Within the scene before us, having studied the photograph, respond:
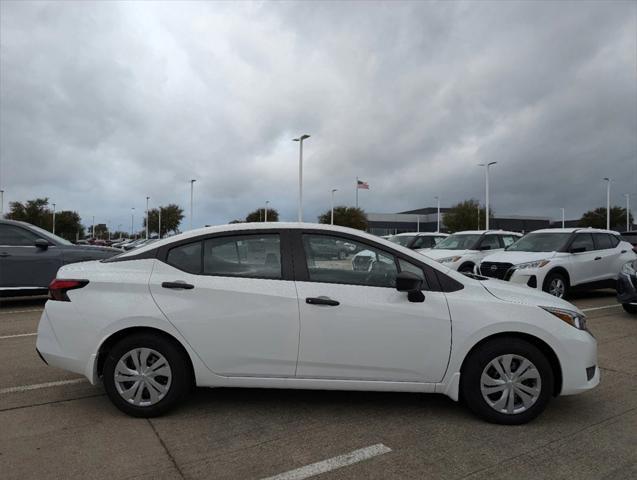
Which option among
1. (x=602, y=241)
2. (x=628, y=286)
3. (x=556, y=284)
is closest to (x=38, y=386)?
(x=628, y=286)

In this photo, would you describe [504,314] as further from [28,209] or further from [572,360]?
[28,209]

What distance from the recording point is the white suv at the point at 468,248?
13.1 metres

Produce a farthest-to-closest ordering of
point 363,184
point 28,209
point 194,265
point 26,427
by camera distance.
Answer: point 28,209
point 363,184
point 194,265
point 26,427

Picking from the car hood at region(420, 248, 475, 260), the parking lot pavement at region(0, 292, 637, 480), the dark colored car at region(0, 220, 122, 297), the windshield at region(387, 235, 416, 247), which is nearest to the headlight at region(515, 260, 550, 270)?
the car hood at region(420, 248, 475, 260)

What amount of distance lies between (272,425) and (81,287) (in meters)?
1.89

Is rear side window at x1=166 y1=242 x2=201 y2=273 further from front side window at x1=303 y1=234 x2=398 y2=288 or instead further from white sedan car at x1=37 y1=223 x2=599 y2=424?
front side window at x1=303 y1=234 x2=398 y2=288

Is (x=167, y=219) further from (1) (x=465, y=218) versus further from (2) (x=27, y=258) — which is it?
(2) (x=27, y=258)

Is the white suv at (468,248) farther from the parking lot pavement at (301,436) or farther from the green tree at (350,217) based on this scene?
the green tree at (350,217)

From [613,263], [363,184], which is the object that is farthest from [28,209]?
[613,263]

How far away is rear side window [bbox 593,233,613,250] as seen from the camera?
1148cm

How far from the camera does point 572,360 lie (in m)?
3.91

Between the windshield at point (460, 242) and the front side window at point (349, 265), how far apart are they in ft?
33.6

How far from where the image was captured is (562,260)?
34.7ft

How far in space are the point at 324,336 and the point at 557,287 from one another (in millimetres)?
8333
